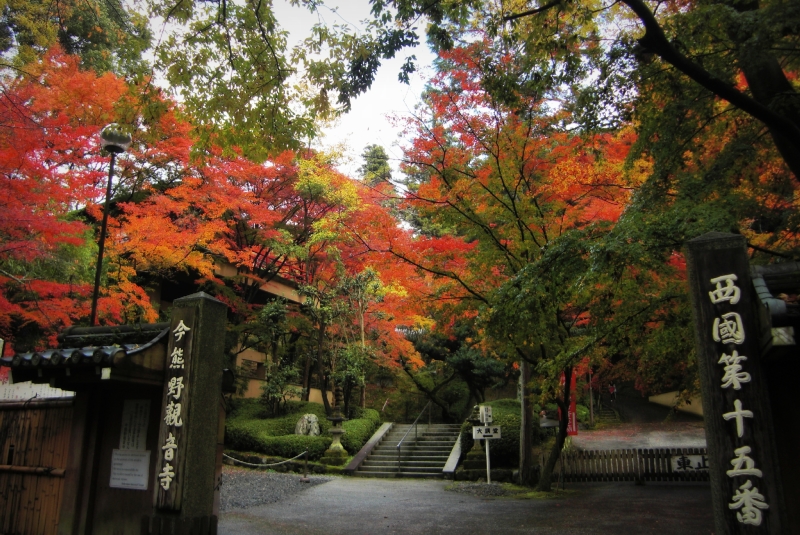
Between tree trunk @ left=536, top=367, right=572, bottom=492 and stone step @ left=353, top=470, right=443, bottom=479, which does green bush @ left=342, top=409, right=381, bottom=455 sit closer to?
stone step @ left=353, top=470, right=443, bottom=479

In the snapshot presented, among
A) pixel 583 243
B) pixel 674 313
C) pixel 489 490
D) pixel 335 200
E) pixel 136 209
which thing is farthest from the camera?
pixel 335 200

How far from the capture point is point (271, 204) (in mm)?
21469

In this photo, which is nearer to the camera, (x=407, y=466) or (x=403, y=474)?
(x=403, y=474)

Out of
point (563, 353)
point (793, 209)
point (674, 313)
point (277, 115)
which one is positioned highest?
point (277, 115)

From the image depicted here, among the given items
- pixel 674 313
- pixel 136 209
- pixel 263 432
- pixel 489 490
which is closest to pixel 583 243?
pixel 674 313

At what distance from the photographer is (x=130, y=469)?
6.78 meters

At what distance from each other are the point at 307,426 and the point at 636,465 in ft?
34.2

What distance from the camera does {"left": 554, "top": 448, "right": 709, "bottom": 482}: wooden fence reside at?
1543 centimetres

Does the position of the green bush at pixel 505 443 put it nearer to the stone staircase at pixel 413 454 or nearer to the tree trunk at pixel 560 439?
the stone staircase at pixel 413 454

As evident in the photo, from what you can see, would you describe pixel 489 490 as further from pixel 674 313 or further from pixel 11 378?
pixel 11 378

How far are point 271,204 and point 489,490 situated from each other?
13.2m

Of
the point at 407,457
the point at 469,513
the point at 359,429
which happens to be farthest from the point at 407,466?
the point at 469,513

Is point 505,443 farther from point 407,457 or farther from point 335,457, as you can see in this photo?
point 335,457

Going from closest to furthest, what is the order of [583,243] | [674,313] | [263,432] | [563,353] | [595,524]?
1. [583,243]
2. [674,313]
3. [563,353]
4. [595,524]
5. [263,432]
